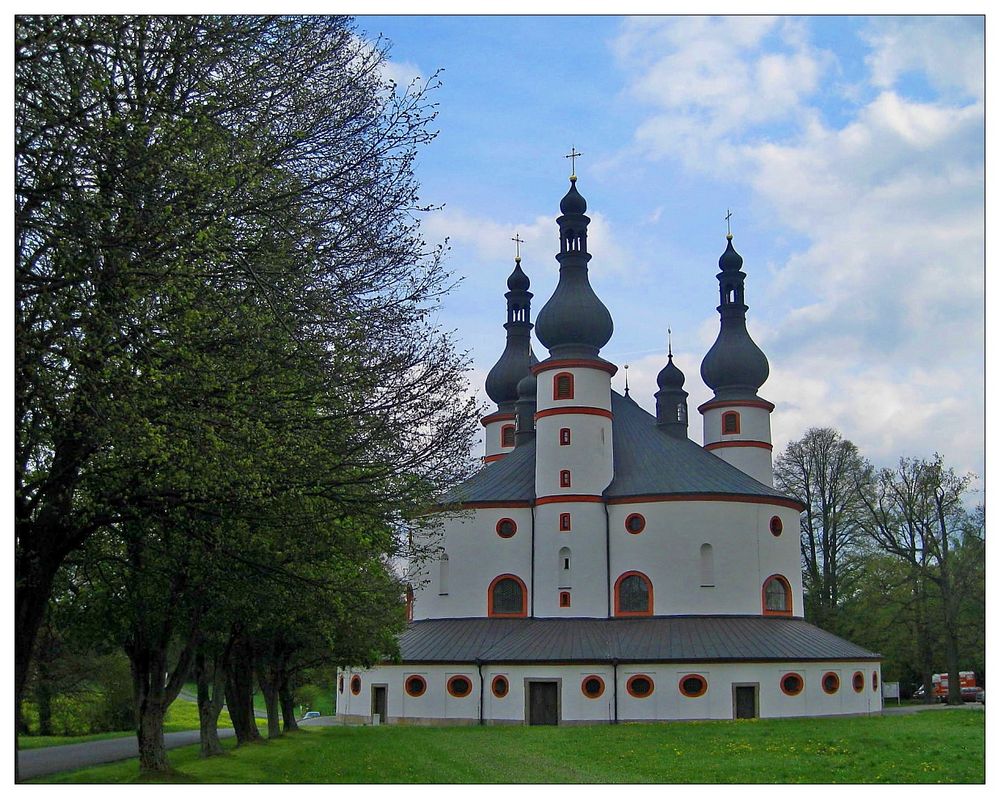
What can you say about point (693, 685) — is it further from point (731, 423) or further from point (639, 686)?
point (731, 423)

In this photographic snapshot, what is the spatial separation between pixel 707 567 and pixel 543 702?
8407 mm

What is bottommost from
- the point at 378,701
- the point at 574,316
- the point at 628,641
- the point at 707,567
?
the point at 378,701

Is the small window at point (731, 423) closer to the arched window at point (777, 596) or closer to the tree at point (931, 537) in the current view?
the arched window at point (777, 596)

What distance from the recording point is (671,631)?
39.9 metres

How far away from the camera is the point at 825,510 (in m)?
55.5

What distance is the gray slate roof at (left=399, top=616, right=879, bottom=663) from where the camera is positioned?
3822 cm

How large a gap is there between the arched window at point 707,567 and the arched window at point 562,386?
7849mm

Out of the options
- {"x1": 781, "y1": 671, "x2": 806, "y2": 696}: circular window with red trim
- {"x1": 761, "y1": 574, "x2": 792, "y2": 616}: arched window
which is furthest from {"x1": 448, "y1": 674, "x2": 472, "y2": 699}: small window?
Result: {"x1": 761, "y1": 574, "x2": 792, "y2": 616}: arched window

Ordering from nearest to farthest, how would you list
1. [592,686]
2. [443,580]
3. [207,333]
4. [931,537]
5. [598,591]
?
[207,333] → [931,537] → [592,686] → [598,591] → [443,580]

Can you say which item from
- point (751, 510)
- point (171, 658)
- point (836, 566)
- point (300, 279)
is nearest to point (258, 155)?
point (300, 279)

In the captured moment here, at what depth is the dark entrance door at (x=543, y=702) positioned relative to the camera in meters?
38.2

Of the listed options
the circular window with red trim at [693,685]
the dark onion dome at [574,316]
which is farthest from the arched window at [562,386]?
the circular window with red trim at [693,685]

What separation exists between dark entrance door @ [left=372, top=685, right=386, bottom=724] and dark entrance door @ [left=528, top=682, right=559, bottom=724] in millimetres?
6247

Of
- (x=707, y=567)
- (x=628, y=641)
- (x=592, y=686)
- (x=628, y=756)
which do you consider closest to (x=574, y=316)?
(x=707, y=567)
